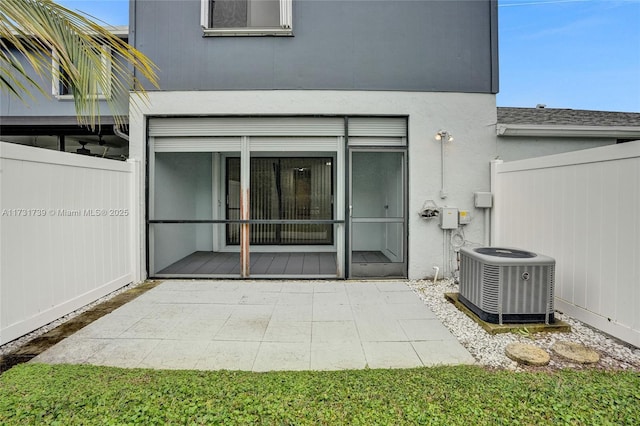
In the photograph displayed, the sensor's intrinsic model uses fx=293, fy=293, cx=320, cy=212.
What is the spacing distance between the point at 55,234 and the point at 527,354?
4812 millimetres

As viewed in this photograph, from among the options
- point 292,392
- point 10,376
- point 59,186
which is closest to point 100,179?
point 59,186

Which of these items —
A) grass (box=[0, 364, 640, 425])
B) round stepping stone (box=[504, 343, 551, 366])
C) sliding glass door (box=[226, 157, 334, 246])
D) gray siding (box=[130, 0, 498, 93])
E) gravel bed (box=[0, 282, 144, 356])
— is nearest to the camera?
grass (box=[0, 364, 640, 425])

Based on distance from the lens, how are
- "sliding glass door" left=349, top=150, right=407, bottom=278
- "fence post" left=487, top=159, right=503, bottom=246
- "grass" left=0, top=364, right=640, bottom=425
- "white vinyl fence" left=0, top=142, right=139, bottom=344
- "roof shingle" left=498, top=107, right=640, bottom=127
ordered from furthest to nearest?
1. "roof shingle" left=498, top=107, right=640, bottom=127
2. "sliding glass door" left=349, top=150, right=407, bottom=278
3. "fence post" left=487, top=159, right=503, bottom=246
4. "white vinyl fence" left=0, top=142, right=139, bottom=344
5. "grass" left=0, top=364, right=640, bottom=425

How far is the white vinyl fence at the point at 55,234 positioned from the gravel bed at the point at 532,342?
4.25 m

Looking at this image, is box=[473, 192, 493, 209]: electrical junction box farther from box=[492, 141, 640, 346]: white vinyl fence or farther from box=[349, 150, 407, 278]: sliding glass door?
box=[349, 150, 407, 278]: sliding glass door

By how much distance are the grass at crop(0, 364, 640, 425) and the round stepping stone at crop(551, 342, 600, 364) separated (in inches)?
6.4

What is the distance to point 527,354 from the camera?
245 centimetres

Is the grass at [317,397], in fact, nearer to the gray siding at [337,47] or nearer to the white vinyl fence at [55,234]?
the white vinyl fence at [55,234]

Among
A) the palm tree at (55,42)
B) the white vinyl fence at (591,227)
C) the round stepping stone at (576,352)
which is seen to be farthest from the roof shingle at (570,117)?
the palm tree at (55,42)

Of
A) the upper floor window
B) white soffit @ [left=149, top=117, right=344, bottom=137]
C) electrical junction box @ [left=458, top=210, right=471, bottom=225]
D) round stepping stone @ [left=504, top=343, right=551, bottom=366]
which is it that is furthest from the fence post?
the upper floor window

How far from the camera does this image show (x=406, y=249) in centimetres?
474

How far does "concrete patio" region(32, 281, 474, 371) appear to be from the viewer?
2.45m

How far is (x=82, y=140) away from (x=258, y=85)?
502cm

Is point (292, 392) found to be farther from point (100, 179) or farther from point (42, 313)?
point (100, 179)
